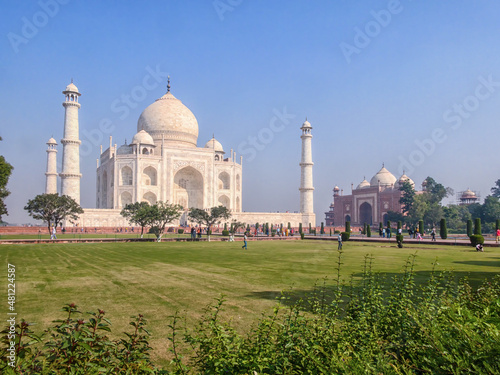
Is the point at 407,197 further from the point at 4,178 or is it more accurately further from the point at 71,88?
the point at 4,178

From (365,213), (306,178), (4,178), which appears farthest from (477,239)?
(365,213)

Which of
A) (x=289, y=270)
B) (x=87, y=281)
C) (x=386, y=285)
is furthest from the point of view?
(x=289, y=270)

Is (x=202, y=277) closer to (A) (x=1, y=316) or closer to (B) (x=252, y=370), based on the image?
(A) (x=1, y=316)

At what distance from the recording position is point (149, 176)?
44875mm

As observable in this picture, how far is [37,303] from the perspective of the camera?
610cm

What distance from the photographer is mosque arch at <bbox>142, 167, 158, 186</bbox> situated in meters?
44.4

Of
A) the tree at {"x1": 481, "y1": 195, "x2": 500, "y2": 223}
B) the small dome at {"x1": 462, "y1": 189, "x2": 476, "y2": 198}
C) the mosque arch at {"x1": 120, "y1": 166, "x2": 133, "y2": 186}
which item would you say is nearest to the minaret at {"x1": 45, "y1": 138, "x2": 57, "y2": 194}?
the mosque arch at {"x1": 120, "y1": 166, "x2": 133, "y2": 186}

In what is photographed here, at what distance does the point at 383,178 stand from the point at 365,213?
670cm

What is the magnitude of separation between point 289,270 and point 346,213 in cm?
5122

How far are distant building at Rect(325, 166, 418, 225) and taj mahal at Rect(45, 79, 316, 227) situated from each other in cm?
1100

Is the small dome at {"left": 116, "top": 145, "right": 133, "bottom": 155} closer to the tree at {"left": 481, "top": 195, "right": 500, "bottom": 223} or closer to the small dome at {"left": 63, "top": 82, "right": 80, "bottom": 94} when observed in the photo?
the small dome at {"left": 63, "top": 82, "right": 80, "bottom": 94}

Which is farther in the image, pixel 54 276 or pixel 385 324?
pixel 54 276

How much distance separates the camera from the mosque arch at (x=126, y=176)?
42.8m

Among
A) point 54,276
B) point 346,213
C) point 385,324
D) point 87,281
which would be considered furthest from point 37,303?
point 346,213
